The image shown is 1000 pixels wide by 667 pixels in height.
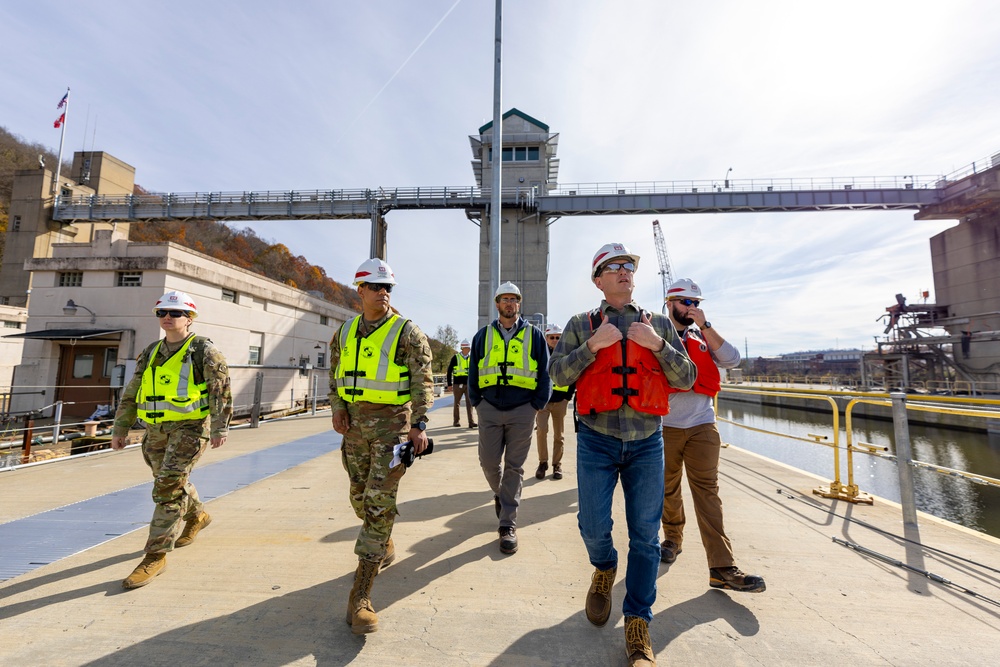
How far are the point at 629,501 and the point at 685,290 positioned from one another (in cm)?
153

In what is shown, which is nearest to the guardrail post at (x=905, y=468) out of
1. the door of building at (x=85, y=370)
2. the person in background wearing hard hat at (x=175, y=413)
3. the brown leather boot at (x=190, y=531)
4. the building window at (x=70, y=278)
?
the person in background wearing hard hat at (x=175, y=413)

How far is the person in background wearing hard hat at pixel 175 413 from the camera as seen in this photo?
276cm

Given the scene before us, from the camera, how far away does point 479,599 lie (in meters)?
2.38

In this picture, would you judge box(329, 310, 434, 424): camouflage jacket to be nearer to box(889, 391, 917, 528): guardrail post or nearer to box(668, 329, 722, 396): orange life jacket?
box(668, 329, 722, 396): orange life jacket

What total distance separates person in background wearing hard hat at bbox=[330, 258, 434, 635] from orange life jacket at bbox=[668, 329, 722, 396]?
1767 millimetres

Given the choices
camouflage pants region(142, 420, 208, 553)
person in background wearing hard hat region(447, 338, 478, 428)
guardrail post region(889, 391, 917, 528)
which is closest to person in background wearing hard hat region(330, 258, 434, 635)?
camouflage pants region(142, 420, 208, 553)

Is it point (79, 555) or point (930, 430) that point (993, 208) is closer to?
point (930, 430)

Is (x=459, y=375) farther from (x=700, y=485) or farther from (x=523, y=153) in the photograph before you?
(x=523, y=153)

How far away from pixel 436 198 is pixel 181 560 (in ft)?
103

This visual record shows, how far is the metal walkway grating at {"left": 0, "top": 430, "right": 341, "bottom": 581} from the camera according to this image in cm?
287

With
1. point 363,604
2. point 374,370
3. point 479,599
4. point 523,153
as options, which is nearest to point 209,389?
A: point 374,370

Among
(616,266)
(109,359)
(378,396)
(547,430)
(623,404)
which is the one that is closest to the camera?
(623,404)

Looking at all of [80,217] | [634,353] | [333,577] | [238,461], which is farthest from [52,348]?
[80,217]

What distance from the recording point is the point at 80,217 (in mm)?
34000
